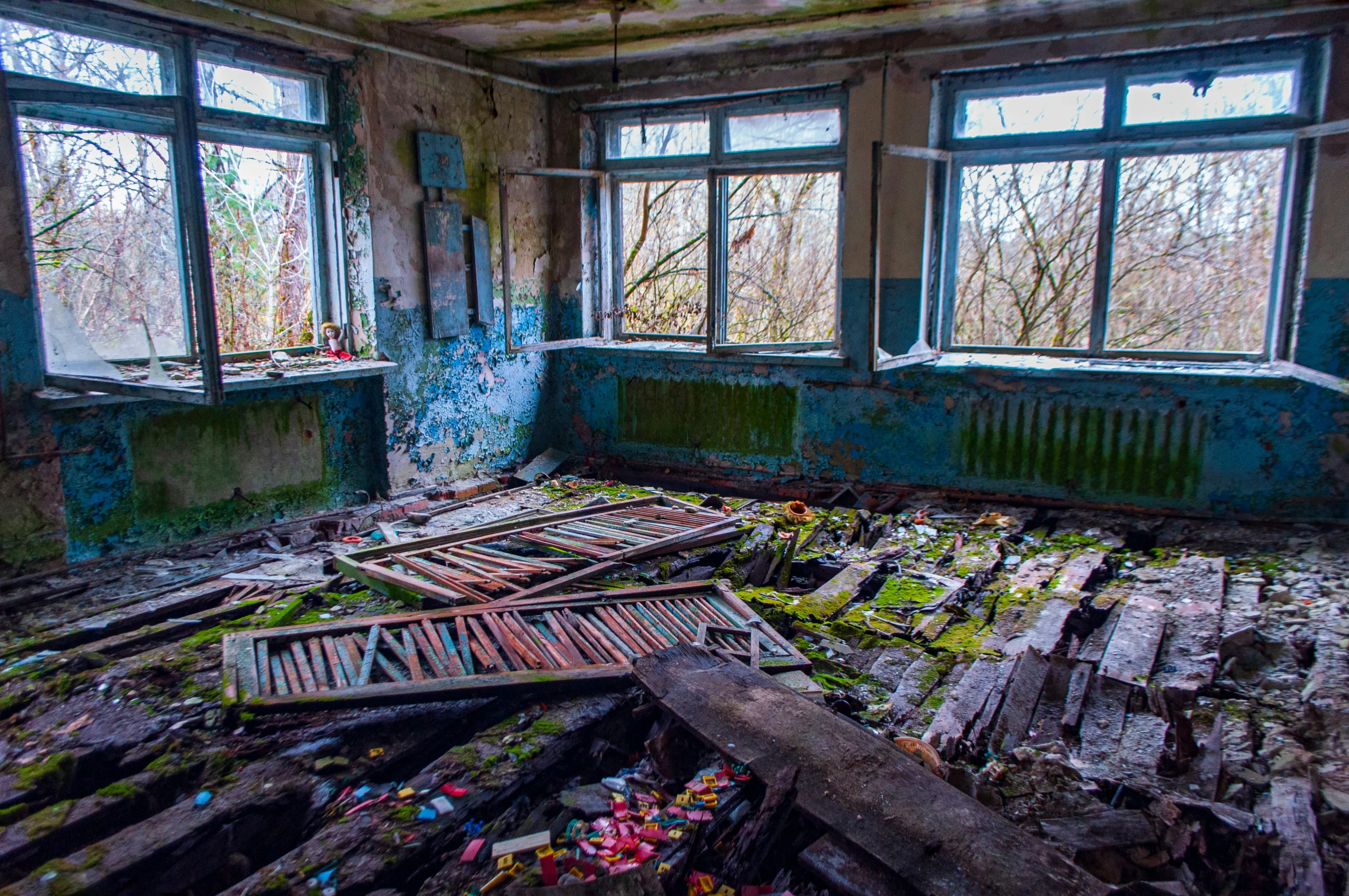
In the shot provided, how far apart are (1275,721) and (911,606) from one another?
1.41m

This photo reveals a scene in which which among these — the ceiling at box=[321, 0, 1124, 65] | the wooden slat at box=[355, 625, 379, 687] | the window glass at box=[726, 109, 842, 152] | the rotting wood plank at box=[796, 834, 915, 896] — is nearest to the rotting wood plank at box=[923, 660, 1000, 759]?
the rotting wood plank at box=[796, 834, 915, 896]

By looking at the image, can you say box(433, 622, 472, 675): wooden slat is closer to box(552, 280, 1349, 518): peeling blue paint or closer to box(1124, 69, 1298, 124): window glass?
box(552, 280, 1349, 518): peeling blue paint

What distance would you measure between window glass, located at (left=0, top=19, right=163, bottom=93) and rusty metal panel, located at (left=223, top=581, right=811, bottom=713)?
269 centimetres

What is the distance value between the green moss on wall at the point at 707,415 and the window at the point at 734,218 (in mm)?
362

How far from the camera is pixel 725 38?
211 inches

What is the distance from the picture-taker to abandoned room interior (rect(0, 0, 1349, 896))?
7.91ft

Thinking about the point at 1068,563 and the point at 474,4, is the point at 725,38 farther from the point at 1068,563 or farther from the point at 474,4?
the point at 1068,563

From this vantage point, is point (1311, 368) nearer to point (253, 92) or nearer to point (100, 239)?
point (253, 92)

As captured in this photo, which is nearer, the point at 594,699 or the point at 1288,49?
the point at 594,699

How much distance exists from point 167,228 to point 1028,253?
489 centimetres

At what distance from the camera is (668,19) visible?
499 cm

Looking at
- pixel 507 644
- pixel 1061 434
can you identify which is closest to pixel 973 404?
pixel 1061 434

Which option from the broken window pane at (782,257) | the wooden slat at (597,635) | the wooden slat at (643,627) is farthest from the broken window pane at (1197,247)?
the wooden slat at (597,635)

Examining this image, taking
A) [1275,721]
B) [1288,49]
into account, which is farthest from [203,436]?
[1288,49]
